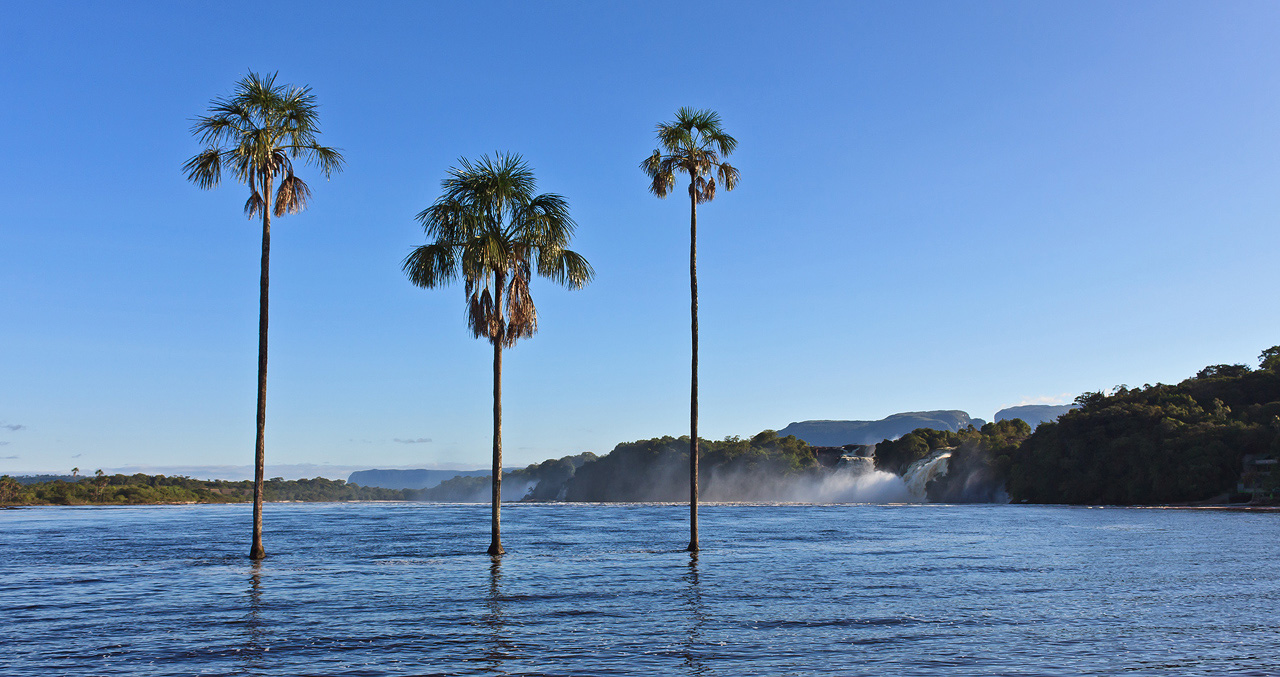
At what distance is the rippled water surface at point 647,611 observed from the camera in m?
14.8

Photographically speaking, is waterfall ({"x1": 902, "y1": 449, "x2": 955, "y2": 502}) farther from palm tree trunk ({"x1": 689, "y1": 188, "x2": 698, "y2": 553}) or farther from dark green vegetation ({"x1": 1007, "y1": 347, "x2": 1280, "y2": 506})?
palm tree trunk ({"x1": 689, "y1": 188, "x2": 698, "y2": 553})

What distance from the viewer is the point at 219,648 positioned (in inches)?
630

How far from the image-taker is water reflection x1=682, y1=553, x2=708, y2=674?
1430 cm

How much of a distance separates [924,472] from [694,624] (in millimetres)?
157459

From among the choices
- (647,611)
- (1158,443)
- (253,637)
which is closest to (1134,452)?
(1158,443)

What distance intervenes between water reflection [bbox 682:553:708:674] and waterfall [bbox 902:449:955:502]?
14438 centimetres

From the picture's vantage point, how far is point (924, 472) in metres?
165

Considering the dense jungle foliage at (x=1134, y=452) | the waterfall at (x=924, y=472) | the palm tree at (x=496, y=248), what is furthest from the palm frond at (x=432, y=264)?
the waterfall at (x=924, y=472)

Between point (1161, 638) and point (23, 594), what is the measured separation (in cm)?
3026

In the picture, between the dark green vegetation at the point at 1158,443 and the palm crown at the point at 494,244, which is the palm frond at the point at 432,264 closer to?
the palm crown at the point at 494,244

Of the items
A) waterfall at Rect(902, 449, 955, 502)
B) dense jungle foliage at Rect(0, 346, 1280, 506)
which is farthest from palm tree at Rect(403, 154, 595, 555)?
waterfall at Rect(902, 449, 955, 502)

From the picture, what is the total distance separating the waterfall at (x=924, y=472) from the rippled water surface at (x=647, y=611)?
4922 inches

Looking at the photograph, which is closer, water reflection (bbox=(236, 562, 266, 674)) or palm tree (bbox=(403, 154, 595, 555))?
water reflection (bbox=(236, 562, 266, 674))

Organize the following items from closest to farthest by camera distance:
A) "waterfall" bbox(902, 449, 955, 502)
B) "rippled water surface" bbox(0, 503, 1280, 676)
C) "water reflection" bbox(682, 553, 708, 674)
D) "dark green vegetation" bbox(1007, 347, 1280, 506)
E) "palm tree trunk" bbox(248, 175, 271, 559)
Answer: "water reflection" bbox(682, 553, 708, 674) → "rippled water surface" bbox(0, 503, 1280, 676) → "palm tree trunk" bbox(248, 175, 271, 559) → "dark green vegetation" bbox(1007, 347, 1280, 506) → "waterfall" bbox(902, 449, 955, 502)
